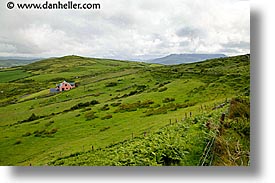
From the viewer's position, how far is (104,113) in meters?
10.1

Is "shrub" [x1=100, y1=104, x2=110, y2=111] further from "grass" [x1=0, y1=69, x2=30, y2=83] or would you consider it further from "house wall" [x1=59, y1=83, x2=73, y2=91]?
"grass" [x1=0, y1=69, x2=30, y2=83]

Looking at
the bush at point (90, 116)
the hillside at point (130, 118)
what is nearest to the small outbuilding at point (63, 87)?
the hillside at point (130, 118)

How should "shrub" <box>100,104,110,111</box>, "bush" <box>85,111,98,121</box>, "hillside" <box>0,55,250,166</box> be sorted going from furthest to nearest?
"shrub" <box>100,104,110,111</box> → "bush" <box>85,111,98,121</box> → "hillside" <box>0,55,250,166</box>

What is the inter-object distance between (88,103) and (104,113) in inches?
29.1

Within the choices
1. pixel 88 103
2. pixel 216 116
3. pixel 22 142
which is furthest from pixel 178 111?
pixel 22 142

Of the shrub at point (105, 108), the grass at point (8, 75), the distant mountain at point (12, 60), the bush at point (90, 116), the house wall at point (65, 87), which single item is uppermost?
the distant mountain at point (12, 60)

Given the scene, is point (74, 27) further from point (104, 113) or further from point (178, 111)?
point (178, 111)

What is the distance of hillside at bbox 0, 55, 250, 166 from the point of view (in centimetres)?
711

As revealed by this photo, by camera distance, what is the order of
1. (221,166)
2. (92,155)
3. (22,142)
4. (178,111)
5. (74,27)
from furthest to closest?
(178,111)
(22,142)
(74,27)
(92,155)
(221,166)

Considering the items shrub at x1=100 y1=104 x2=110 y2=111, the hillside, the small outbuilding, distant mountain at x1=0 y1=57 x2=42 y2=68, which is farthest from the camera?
shrub at x1=100 y1=104 x2=110 y2=111

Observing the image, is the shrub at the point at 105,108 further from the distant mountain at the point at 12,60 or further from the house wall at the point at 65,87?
the distant mountain at the point at 12,60

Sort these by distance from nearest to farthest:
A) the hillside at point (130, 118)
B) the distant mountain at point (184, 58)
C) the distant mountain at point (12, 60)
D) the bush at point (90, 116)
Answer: the hillside at point (130, 118) → the distant mountain at point (12, 60) → the distant mountain at point (184, 58) → the bush at point (90, 116)

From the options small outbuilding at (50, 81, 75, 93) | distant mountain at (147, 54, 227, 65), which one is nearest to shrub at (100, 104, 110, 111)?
small outbuilding at (50, 81, 75, 93)

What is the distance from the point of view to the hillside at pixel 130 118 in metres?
7.11
